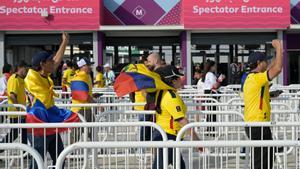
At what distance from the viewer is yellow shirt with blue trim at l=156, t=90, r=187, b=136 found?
19.5 feet

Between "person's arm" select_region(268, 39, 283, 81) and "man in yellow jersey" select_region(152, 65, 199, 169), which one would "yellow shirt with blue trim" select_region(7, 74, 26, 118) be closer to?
"man in yellow jersey" select_region(152, 65, 199, 169)

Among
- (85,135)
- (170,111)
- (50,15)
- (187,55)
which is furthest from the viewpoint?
(187,55)

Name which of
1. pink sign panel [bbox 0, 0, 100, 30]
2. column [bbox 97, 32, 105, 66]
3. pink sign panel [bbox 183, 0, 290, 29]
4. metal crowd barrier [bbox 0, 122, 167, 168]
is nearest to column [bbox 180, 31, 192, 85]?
pink sign panel [bbox 183, 0, 290, 29]

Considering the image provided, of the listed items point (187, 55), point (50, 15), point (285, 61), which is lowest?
point (285, 61)

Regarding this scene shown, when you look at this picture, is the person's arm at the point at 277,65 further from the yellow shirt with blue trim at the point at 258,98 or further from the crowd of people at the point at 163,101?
the yellow shirt with blue trim at the point at 258,98

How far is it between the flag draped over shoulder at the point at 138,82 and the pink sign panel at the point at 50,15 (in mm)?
15280

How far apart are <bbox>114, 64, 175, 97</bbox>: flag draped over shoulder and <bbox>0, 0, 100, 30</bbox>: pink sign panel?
15.3 metres

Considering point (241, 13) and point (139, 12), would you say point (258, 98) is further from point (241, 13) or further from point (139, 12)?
point (139, 12)

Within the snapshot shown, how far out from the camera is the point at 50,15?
21.7 m

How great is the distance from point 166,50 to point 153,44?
83 centimetres

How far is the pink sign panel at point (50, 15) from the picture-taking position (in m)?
21.5

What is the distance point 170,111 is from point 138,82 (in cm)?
56

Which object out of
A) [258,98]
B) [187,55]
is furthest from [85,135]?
[187,55]

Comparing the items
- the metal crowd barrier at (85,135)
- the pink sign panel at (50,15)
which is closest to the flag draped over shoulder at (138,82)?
the metal crowd barrier at (85,135)
